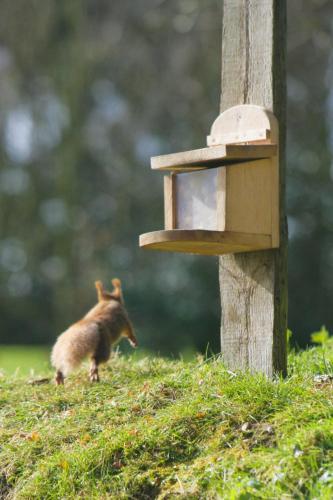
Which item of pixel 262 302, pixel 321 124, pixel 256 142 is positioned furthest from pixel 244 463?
pixel 321 124

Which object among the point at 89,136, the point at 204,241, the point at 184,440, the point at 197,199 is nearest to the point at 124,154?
the point at 89,136

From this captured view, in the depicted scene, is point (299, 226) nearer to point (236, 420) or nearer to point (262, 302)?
point (262, 302)

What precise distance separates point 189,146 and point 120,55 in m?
2.28

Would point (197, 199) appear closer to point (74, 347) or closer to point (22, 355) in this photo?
point (74, 347)

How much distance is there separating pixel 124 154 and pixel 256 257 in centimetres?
944

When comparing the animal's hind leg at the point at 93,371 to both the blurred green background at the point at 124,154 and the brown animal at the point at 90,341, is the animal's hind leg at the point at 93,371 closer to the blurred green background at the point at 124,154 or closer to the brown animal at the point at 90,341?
the brown animal at the point at 90,341

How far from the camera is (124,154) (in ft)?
45.3

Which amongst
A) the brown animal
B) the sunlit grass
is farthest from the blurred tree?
the brown animal

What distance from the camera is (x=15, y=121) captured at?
49.0ft

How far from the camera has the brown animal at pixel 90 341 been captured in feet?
17.3

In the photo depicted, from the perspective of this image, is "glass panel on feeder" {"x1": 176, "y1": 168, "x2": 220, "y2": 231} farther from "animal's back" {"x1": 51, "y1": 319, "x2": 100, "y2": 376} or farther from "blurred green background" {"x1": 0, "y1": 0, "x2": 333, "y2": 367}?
"blurred green background" {"x1": 0, "y1": 0, "x2": 333, "y2": 367}

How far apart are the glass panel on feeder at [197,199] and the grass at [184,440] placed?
826 mm

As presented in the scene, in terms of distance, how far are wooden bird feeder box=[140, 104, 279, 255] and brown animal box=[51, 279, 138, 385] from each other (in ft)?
3.81

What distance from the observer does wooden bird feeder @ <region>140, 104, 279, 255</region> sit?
14.1 ft
